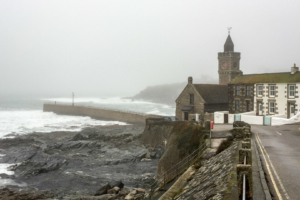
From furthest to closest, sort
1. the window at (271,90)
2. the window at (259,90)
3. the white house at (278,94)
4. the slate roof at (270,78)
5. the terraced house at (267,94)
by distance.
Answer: the window at (259,90) → the window at (271,90) → the slate roof at (270,78) → the terraced house at (267,94) → the white house at (278,94)

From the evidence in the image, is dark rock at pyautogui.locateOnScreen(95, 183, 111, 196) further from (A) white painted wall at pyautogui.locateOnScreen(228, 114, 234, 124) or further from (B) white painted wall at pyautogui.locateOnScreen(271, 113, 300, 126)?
(A) white painted wall at pyautogui.locateOnScreen(228, 114, 234, 124)

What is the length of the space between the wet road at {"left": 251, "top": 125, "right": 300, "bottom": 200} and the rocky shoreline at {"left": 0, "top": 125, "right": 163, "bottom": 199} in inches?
355

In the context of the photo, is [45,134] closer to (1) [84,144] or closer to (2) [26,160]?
(1) [84,144]

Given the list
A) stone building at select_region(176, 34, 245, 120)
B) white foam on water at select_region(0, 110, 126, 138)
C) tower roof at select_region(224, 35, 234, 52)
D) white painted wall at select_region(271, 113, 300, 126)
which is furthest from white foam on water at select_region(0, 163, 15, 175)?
tower roof at select_region(224, 35, 234, 52)

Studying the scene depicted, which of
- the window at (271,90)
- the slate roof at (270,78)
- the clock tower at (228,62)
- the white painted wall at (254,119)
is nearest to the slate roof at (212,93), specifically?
the slate roof at (270,78)

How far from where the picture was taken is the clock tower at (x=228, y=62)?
190 feet

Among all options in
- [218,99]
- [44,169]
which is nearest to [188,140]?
[44,169]

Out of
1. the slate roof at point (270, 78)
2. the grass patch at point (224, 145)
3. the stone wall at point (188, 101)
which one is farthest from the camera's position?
the stone wall at point (188, 101)

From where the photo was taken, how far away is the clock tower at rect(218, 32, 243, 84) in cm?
5788

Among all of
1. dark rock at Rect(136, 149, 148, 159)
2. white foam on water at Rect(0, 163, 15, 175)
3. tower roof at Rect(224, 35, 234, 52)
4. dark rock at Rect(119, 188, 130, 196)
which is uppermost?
tower roof at Rect(224, 35, 234, 52)

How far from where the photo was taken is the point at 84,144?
3591 centimetres

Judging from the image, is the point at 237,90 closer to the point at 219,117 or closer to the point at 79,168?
the point at 219,117

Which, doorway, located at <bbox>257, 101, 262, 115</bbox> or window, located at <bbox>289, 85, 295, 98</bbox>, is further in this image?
doorway, located at <bbox>257, 101, 262, 115</bbox>

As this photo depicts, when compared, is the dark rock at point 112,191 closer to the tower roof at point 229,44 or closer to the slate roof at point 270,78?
the slate roof at point 270,78
